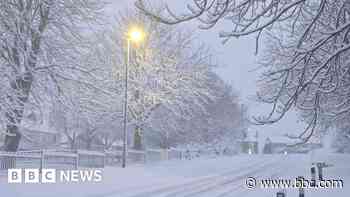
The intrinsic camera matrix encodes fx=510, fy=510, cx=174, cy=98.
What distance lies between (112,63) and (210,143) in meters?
27.6

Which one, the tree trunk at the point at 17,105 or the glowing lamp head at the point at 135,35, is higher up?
the glowing lamp head at the point at 135,35

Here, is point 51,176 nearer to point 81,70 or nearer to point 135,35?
point 81,70

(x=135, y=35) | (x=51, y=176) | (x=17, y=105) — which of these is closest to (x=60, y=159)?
(x=51, y=176)

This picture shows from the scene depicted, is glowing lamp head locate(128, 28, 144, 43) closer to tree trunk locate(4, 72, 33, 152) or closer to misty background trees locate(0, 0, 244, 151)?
misty background trees locate(0, 0, 244, 151)

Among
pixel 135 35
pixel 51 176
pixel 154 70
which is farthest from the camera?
pixel 154 70

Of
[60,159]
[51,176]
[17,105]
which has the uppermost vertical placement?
[17,105]

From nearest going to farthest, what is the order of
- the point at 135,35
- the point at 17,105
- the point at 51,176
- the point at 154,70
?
the point at 17,105
the point at 51,176
the point at 135,35
the point at 154,70

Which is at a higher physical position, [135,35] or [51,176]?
[135,35]

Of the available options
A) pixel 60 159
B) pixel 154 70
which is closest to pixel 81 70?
pixel 60 159

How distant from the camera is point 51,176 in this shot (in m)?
20.2

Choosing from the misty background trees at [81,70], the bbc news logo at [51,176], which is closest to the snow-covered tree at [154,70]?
the misty background trees at [81,70]

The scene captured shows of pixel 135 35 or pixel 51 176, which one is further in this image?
pixel 135 35

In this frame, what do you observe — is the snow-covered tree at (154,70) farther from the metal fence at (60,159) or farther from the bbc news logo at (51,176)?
the bbc news logo at (51,176)

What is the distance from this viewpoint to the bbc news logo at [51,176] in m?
18.7
